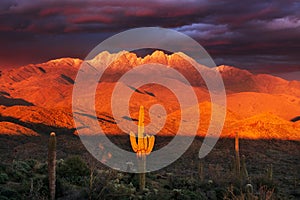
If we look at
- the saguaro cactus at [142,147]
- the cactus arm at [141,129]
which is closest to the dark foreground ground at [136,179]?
the saguaro cactus at [142,147]

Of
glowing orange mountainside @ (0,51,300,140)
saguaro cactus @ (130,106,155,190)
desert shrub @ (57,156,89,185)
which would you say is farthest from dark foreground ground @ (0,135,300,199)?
glowing orange mountainside @ (0,51,300,140)

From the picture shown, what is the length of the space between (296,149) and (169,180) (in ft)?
108

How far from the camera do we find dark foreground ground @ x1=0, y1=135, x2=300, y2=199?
43.5 feet

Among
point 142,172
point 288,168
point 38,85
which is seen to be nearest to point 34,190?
point 142,172

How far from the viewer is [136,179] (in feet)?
60.6

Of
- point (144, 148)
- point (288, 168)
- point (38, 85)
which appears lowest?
point (288, 168)

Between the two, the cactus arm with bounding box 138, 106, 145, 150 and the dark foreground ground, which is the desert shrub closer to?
the dark foreground ground

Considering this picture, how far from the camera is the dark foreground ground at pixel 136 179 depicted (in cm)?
1327

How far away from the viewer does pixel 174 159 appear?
40312 millimetres

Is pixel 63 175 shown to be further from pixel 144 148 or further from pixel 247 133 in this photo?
pixel 247 133

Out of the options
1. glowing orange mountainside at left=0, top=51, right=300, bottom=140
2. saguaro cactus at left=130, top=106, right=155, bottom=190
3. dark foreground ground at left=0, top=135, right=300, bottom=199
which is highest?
glowing orange mountainside at left=0, top=51, right=300, bottom=140

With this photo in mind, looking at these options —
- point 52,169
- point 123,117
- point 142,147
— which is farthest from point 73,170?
point 123,117

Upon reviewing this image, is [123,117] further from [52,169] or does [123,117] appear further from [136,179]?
[52,169]

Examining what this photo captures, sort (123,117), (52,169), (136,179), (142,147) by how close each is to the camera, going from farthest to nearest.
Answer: (123,117) → (136,179) → (142,147) → (52,169)
